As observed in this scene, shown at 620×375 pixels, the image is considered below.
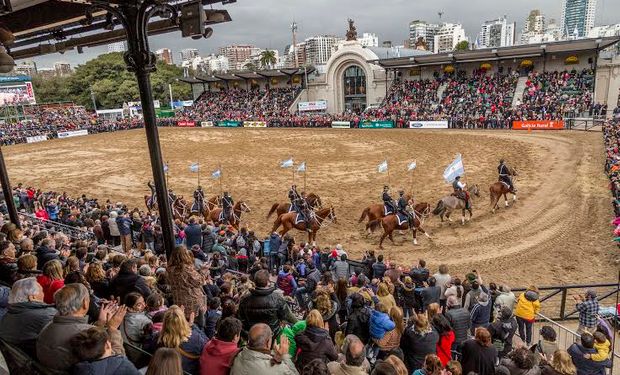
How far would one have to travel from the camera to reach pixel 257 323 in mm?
4773

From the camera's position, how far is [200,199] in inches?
693

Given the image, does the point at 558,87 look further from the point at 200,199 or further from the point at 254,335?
the point at 254,335

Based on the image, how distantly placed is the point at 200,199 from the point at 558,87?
39.9 meters

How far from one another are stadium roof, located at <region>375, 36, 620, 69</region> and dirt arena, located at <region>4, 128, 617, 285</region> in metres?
12.2

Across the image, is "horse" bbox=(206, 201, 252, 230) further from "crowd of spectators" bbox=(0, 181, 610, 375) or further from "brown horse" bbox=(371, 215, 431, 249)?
"crowd of spectators" bbox=(0, 181, 610, 375)

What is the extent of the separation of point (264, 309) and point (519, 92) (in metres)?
46.8

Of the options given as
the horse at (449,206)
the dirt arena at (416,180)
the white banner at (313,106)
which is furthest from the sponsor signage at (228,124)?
the horse at (449,206)

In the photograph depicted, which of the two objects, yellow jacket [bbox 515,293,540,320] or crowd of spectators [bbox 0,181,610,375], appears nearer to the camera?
crowd of spectators [bbox 0,181,610,375]

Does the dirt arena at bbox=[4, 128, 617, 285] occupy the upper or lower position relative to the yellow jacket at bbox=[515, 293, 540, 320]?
lower

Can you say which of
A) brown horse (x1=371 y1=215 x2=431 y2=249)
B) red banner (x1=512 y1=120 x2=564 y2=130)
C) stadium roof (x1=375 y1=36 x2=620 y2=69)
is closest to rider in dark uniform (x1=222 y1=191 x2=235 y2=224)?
brown horse (x1=371 y1=215 x2=431 y2=249)

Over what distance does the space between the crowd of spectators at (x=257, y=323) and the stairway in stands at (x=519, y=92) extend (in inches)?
1587

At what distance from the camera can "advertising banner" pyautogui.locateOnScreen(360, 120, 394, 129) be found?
46.6 metres

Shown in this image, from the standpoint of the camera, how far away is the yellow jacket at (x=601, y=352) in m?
5.82

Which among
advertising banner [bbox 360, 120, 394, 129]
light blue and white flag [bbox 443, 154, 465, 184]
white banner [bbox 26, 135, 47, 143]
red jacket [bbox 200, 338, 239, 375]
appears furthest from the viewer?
white banner [bbox 26, 135, 47, 143]
